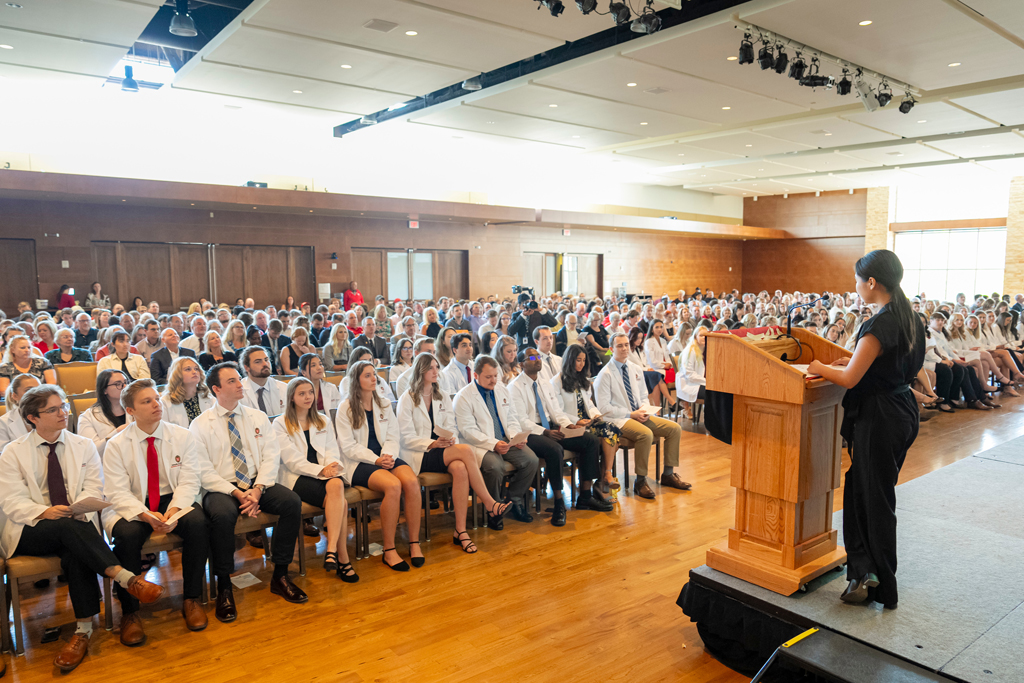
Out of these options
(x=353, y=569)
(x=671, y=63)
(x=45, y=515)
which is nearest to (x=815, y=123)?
(x=671, y=63)

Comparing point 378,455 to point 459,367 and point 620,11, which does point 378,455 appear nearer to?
point 459,367

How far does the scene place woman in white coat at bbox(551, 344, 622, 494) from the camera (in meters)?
5.29

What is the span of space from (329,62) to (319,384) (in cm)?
595

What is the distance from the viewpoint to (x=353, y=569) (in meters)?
4.07

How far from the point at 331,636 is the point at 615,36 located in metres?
7.82

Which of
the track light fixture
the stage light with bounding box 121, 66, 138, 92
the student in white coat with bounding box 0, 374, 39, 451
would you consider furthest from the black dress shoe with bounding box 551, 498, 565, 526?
the stage light with bounding box 121, 66, 138, 92

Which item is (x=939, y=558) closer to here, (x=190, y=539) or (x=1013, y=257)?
(x=190, y=539)

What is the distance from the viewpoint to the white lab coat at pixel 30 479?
10.5ft

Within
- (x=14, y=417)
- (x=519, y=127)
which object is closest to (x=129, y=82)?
(x=519, y=127)

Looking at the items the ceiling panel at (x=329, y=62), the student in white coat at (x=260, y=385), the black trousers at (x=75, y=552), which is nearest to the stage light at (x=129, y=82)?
the ceiling panel at (x=329, y=62)

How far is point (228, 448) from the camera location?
12.8 feet

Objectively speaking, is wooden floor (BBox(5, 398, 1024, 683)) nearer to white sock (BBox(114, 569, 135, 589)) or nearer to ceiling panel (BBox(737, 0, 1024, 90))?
white sock (BBox(114, 569, 135, 589))

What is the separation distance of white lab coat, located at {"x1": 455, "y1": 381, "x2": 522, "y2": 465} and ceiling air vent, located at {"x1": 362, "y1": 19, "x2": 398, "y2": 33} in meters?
5.08

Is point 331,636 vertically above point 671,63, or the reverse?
point 671,63
